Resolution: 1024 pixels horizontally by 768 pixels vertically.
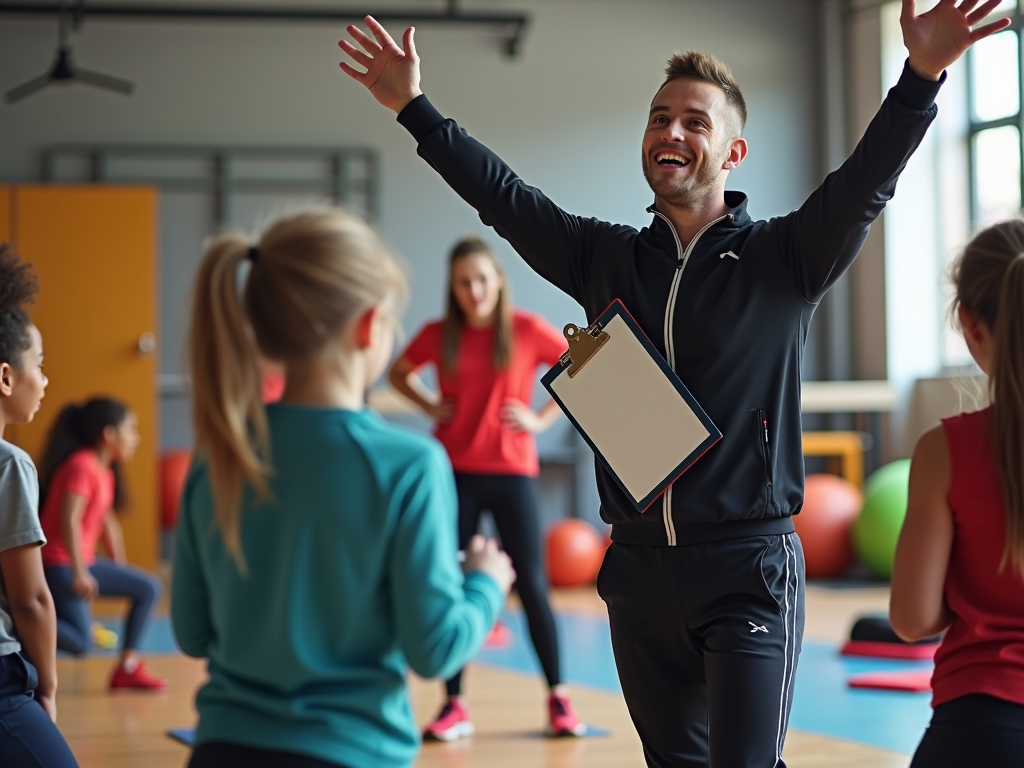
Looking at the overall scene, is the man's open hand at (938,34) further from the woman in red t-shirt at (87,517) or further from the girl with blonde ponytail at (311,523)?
the woman in red t-shirt at (87,517)

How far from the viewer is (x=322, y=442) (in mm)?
1485

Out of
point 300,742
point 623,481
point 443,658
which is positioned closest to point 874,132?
point 623,481

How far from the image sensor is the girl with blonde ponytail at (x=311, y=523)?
144cm

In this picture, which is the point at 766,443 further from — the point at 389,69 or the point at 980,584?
the point at 389,69

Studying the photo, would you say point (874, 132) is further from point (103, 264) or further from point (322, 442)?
point (103, 264)

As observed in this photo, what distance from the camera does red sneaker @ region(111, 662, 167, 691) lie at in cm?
473

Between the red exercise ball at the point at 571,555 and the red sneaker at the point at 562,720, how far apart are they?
3601 mm

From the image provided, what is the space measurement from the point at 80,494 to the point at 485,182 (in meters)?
2.78

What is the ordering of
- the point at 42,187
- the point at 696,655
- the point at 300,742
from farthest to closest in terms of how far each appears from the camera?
the point at 42,187 < the point at 696,655 < the point at 300,742

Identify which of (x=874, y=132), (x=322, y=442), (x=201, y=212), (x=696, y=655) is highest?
(x=201, y=212)

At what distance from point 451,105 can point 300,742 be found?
7.44 metres

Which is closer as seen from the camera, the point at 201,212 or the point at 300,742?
the point at 300,742

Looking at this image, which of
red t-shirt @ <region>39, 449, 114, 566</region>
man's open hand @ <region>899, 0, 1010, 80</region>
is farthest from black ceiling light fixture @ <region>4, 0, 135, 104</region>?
man's open hand @ <region>899, 0, 1010, 80</region>

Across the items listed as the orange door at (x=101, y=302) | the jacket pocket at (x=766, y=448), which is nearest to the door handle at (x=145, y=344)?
the orange door at (x=101, y=302)
